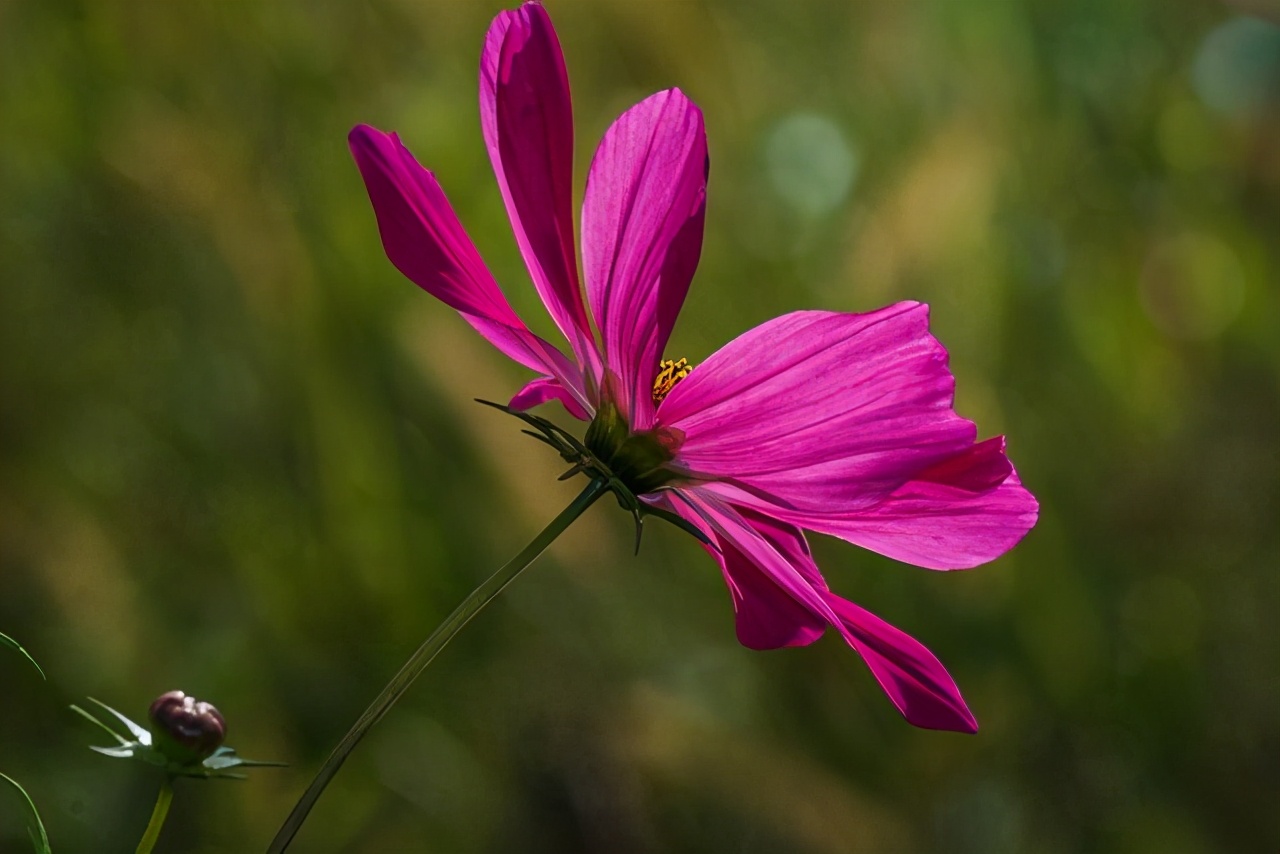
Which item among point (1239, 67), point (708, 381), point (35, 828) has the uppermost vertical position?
point (1239, 67)

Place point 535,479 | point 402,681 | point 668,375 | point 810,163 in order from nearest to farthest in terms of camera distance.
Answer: point 402,681
point 668,375
point 535,479
point 810,163

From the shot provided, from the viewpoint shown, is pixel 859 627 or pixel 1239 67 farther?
A: pixel 1239 67

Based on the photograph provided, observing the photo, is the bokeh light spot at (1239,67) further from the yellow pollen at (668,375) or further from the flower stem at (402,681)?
the flower stem at (402,681)

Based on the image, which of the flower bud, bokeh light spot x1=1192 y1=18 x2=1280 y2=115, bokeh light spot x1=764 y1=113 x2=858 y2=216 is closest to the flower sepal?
the flower bud

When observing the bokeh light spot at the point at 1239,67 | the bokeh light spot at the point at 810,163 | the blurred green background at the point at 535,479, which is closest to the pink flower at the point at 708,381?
the blurred green background at the point at 535,479

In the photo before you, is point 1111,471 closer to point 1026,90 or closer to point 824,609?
point 1026,90

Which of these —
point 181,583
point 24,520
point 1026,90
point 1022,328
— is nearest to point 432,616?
point 181,583

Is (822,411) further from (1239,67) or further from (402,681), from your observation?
(1239,67)

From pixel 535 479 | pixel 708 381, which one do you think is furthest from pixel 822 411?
pixel 535 479
